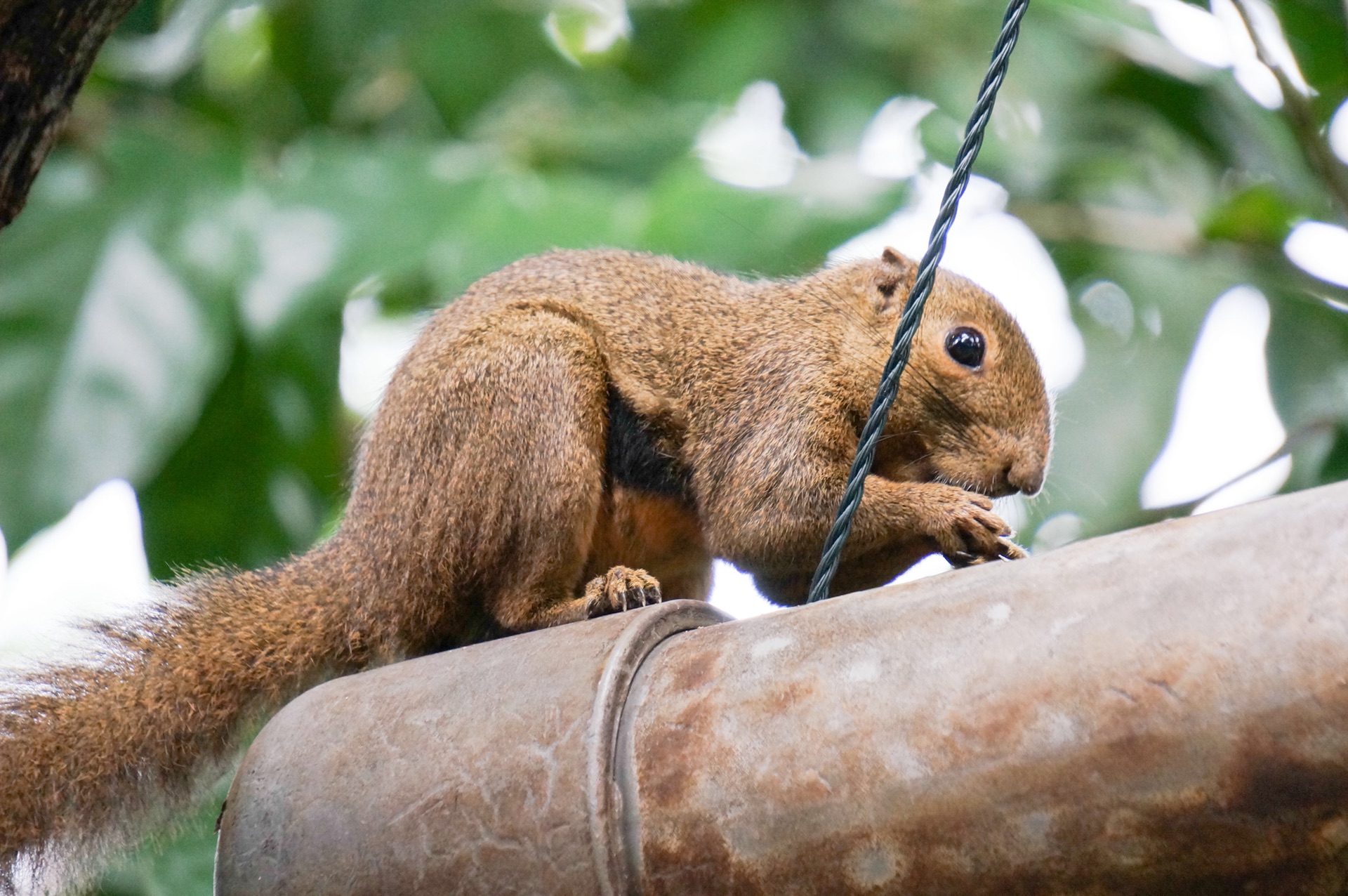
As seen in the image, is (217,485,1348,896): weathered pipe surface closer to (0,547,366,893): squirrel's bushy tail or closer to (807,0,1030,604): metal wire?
(807,0,1030,604): metal wire

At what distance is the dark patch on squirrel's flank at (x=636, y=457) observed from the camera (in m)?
3.10

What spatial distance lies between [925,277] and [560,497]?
3.02 ft

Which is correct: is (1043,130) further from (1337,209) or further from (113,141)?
(113,141)

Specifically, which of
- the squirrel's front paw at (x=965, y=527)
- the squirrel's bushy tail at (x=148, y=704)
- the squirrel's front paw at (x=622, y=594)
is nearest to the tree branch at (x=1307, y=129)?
the squirrel's front paw at (x=965, y=527)

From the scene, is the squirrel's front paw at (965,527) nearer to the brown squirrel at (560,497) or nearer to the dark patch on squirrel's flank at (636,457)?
the brown squirrel at (560,497)

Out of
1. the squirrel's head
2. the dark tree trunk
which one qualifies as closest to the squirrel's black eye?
the squirrel's head

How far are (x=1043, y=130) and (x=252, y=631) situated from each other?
3.43 metres

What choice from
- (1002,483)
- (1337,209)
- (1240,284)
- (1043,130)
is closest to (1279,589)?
(1002,483)

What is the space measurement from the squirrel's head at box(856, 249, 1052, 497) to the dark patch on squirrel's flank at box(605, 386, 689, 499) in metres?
0.48

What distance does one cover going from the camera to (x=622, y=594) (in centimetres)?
276

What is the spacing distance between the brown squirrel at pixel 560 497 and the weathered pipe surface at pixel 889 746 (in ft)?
1.68

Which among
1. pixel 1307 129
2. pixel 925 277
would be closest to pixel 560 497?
pixel 925 277

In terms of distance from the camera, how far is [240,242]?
4.25 m

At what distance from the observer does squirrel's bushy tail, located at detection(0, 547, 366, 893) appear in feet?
8.32
